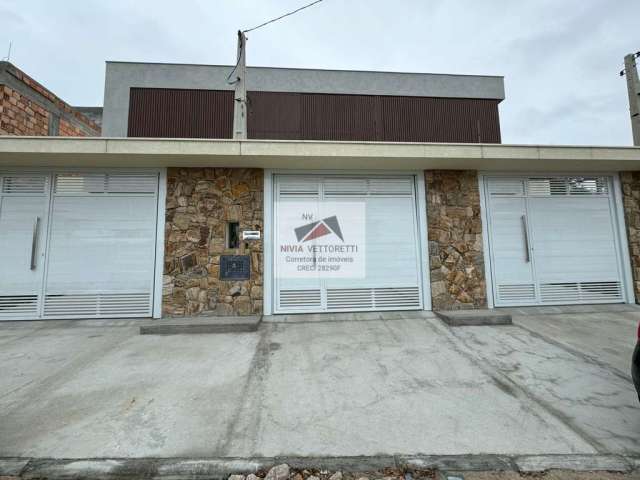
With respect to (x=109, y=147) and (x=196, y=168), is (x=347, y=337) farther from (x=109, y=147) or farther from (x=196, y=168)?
(x=109, y=147)

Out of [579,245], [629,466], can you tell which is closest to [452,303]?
[579,245]

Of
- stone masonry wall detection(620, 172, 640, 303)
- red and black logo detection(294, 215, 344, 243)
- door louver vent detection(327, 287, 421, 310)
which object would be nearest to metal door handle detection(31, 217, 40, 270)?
red and black logo detection(294, 215, 344, 243)

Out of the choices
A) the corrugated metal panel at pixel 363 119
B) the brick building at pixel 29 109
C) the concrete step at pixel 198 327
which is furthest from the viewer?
the corrugated metal panel at pixel 363 119

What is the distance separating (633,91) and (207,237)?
34.4 ft

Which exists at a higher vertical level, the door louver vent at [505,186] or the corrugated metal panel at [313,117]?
the corrugated metal panel at [313,117]

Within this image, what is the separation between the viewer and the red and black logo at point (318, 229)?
16.9 feet

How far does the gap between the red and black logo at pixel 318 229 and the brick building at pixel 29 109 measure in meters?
6.21

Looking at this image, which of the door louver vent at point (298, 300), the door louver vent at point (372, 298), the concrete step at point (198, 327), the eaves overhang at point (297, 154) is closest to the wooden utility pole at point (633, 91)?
the eaves overhang at point (297, 154)

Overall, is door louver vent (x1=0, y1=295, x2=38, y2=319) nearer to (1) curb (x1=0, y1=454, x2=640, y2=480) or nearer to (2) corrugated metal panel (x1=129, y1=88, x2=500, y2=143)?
(1) curb (x1=0, y1=454, x2=640, y2=480)

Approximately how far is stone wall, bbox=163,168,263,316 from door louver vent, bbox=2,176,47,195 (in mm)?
2289

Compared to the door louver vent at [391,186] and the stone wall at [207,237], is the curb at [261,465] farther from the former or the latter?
the door louver vent at [391,186]

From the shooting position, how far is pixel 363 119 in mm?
9711

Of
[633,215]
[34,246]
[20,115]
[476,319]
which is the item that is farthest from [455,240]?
[20,115]

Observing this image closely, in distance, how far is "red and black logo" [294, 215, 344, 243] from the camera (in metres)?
5.15
